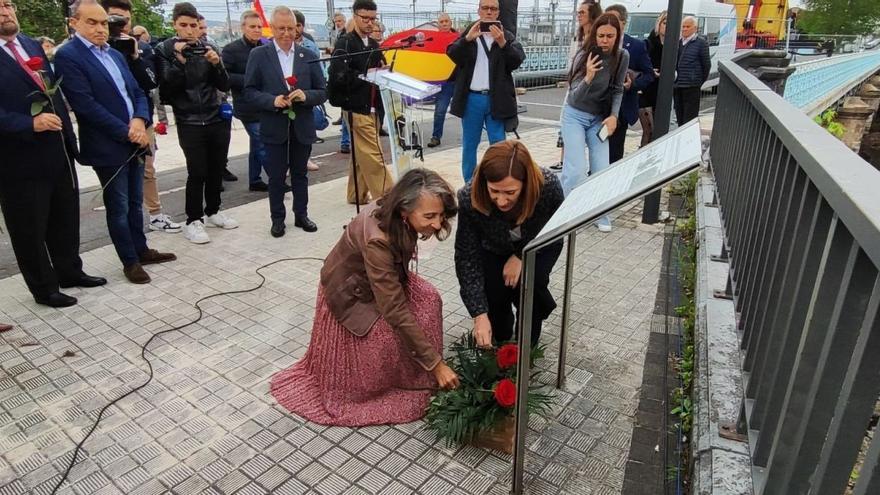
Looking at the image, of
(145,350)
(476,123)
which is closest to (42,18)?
(476,123)

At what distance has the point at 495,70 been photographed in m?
5.42

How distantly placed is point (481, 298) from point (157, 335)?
2.04 m

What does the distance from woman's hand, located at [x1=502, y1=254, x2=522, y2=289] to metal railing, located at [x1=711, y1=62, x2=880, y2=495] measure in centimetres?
101

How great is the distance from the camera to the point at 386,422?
9.04 feet

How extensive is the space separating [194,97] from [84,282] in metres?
1.64

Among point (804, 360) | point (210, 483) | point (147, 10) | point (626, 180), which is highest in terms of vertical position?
point (147, 10)

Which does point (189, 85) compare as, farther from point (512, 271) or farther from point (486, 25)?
point (512, 271)

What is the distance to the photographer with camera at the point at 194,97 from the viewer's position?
15.4 ft

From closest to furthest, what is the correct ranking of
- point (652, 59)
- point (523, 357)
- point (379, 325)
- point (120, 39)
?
point (523, 357) → point (379, 325) → point (120, 39) → point (652, 59)

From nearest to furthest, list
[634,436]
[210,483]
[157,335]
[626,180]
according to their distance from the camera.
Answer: [626,180] → [210,483] → [634,436] → [157,335]

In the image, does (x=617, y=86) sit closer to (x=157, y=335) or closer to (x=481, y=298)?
(x=481, y=298)

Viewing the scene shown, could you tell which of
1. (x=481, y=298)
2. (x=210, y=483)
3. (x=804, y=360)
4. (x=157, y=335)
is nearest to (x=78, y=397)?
(x=157, y=335)

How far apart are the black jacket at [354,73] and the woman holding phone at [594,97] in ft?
5.65

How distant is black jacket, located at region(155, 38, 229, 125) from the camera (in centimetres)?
469
